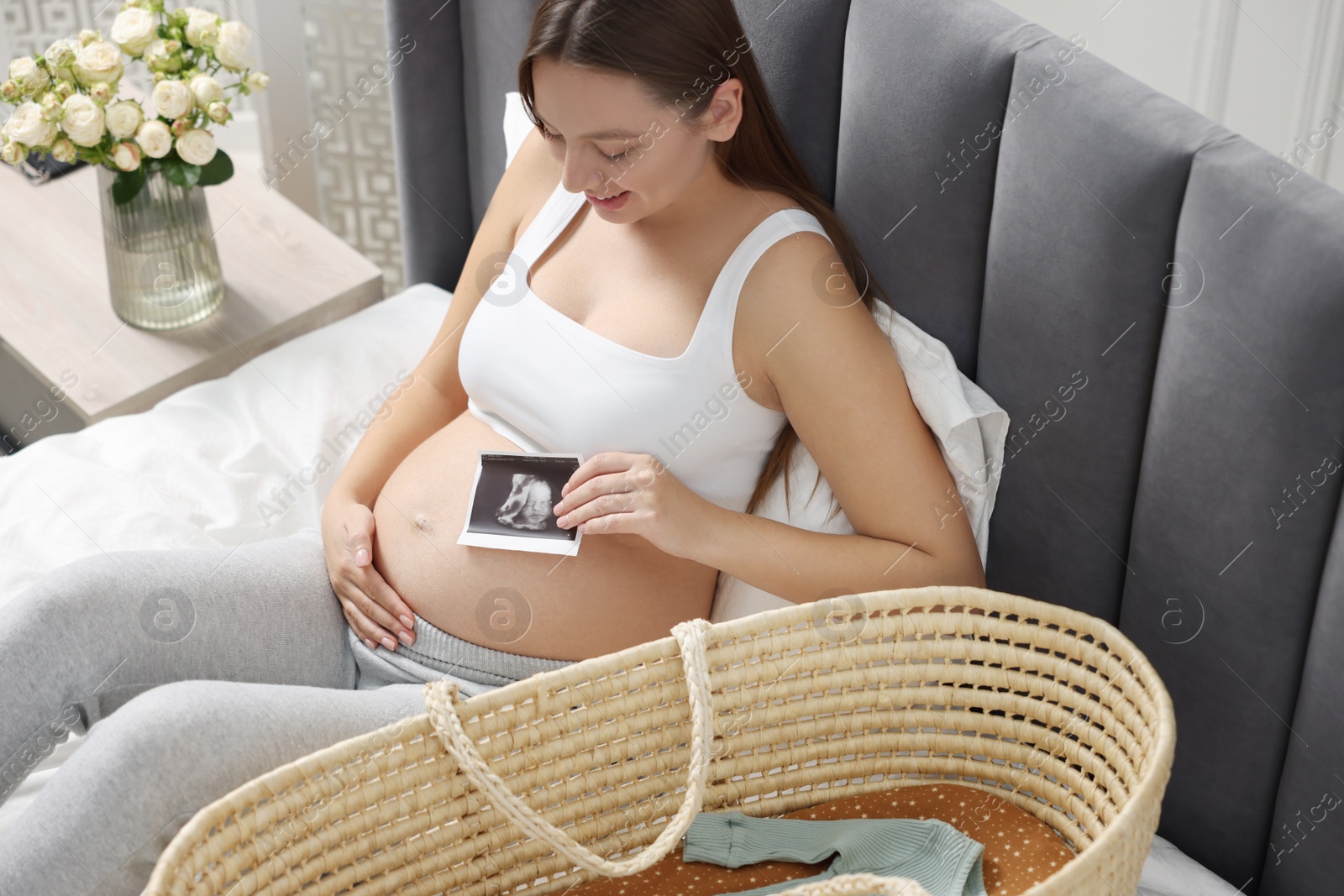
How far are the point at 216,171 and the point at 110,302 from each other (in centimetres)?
31

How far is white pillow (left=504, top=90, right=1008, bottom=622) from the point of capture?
1199mm

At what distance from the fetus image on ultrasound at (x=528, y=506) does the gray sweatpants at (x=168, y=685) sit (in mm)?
142

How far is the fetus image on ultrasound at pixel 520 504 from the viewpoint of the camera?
1.24 m

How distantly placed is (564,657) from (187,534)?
0.58 metres

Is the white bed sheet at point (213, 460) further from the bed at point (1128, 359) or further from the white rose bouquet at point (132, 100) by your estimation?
the white rose bouquet at point (132, 100)

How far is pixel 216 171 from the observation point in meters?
1.79

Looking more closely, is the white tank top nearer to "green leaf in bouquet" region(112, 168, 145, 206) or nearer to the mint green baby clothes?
the mint green baby clothes

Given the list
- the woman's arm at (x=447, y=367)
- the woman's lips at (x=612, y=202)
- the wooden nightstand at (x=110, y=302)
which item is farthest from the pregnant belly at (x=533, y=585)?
the wooden nightstand at (x=110, y=302)

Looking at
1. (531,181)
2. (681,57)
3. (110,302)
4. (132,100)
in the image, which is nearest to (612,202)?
(681,57)

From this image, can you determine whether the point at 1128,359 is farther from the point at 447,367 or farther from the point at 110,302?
the point at 110,302

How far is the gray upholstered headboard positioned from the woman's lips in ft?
0.91

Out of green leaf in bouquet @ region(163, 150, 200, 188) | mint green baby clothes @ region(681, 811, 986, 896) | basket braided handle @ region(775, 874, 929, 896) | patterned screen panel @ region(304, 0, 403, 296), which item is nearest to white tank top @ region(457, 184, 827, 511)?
mint green baby clothes @ region(681, 811, 986, 896)

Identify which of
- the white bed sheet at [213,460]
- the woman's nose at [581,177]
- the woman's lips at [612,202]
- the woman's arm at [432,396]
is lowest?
the white bed sheet at [213,460]

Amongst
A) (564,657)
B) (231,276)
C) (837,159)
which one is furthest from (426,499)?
(231,276)
